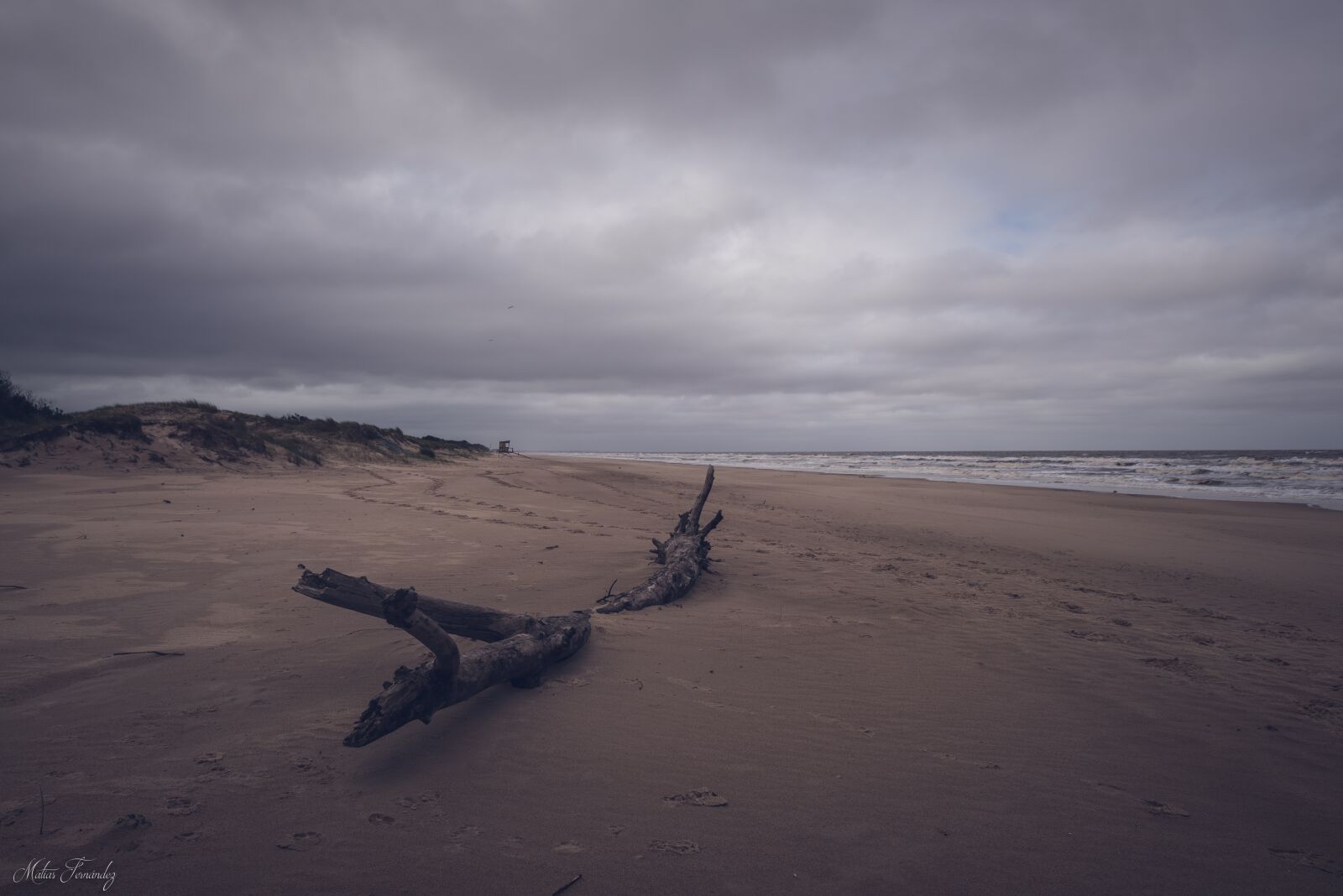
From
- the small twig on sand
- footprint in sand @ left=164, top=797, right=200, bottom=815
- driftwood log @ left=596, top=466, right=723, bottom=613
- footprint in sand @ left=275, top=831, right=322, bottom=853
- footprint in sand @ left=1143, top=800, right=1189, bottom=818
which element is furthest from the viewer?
driftwood log @ left=596, top=466, right=723, bottom=613

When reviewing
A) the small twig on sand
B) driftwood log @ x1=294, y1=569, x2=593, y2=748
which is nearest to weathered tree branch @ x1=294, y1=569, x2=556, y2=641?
Answer: driftwood log @ x1=294, y1=569, x2=593, y2=748

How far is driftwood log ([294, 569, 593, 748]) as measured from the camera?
2715mm

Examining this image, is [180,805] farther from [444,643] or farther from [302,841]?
[444,643]

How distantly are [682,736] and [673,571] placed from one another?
3.33 metres

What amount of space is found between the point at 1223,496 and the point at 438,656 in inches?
1070

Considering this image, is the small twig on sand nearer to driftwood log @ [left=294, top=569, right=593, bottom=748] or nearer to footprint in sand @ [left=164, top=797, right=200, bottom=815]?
driftwood log @ [left=294, top=569, right=593, bottom=748]

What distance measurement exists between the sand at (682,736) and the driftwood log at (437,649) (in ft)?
0.80

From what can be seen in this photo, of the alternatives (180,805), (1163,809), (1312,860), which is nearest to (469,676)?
A: (180,805)

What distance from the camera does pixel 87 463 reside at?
16.1 m

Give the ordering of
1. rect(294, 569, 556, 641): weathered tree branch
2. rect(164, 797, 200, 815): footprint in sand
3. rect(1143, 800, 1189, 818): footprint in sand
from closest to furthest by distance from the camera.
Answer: rect(164, 797, 200, 815): footprint in sand, rect(294, 569, 556, 641): weathered tree branch, rect(1143, 800, 1189, 818): footprint in sand

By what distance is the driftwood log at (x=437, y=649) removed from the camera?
271 centimetres

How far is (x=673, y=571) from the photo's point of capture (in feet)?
22.6

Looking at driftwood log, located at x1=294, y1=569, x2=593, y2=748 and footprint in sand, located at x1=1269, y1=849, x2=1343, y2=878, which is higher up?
driftwood log, located at x1=294, y1=569, x2=593, y2=748

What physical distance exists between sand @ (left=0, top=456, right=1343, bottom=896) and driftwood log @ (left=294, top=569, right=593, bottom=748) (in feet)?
0.80
